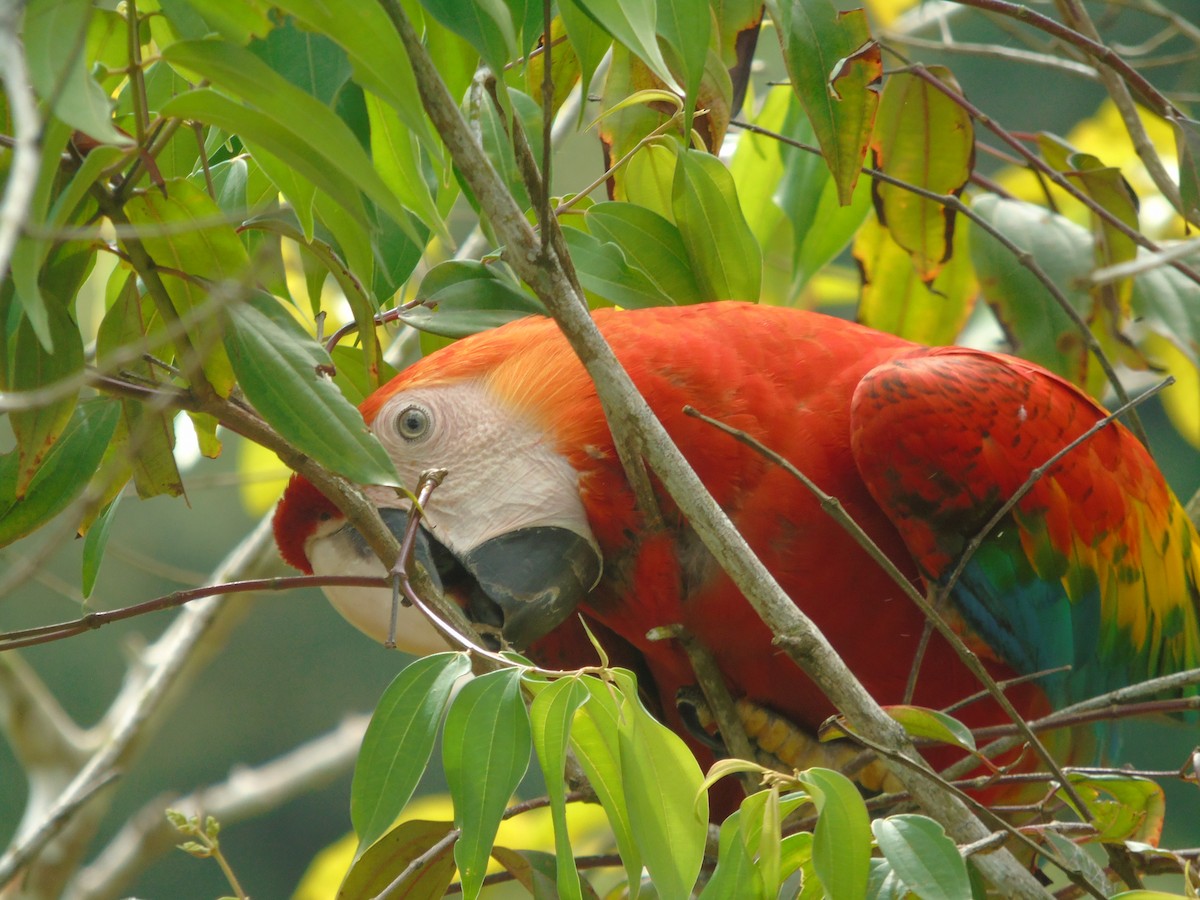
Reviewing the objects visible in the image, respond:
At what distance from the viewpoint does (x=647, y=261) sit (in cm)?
92

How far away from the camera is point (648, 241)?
908 mm

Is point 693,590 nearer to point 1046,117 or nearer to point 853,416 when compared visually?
point 853,416

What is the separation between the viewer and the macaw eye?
39.7 inches

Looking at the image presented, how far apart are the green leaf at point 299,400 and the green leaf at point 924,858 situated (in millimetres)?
269

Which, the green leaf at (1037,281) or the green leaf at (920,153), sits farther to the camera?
the green leaf at (1037,281)

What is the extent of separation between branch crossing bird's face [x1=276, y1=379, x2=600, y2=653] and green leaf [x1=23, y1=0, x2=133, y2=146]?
572 mm

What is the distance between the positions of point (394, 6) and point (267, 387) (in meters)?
0.18

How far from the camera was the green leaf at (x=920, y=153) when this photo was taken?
3.43 feet

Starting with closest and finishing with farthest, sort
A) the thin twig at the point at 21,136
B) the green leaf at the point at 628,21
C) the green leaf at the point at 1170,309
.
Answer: the thin twig at the point at 21,136 → the green leaf at the point at 628,21 → the green leaf at the point at 1170,309

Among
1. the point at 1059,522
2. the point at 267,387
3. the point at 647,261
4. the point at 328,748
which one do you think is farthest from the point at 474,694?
the point at 328,748

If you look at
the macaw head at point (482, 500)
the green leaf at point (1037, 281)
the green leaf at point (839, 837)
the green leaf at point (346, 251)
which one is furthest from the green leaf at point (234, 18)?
the green leaf at point (1037, 281)

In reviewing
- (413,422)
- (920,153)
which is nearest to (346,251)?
(413,422)

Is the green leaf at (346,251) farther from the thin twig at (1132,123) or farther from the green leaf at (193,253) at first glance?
the thin twig at (1132,123)

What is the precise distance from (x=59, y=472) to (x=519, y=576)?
1.20 feet
